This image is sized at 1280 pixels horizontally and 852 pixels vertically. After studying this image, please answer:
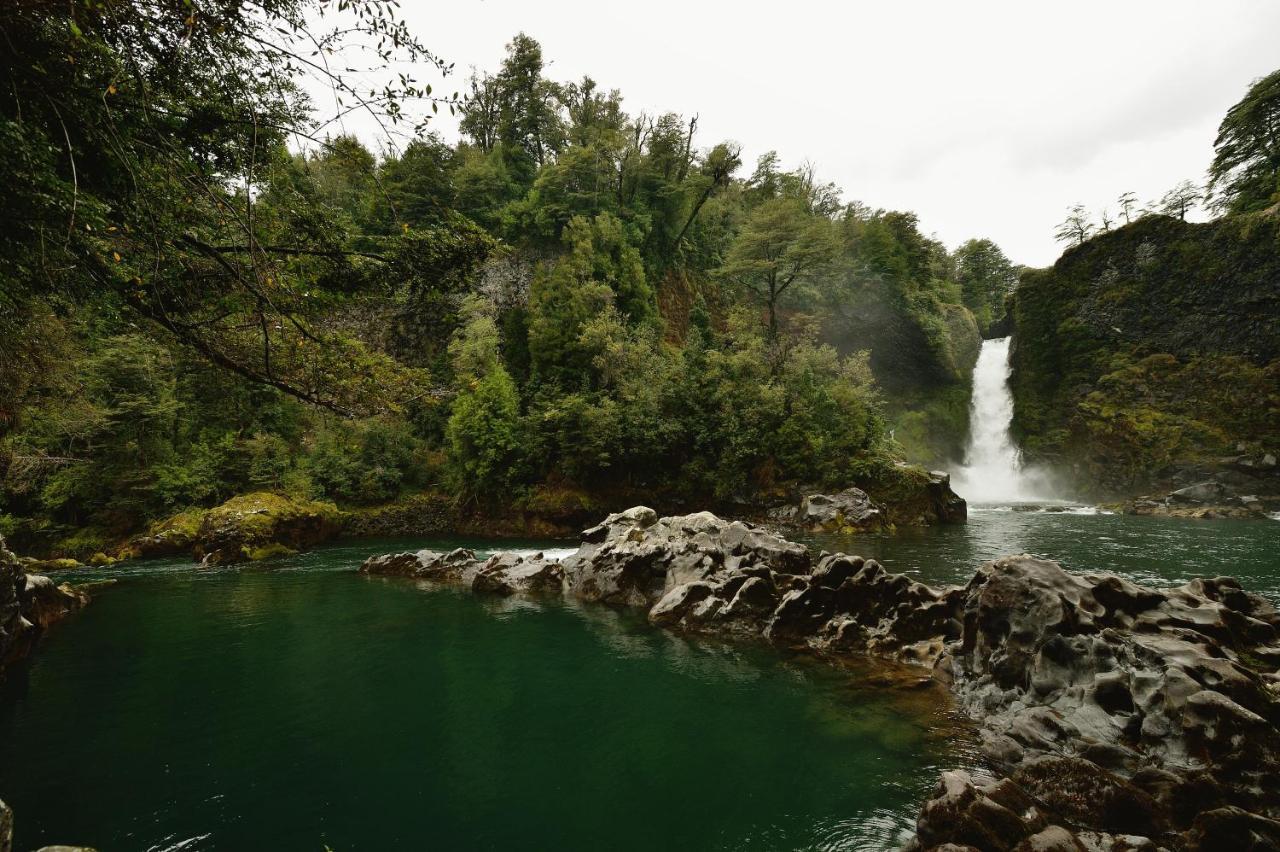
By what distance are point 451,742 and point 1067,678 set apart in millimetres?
8614

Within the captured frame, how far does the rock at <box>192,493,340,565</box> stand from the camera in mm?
21812

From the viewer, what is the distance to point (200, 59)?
5.17 meters

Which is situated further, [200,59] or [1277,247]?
[1277,247]

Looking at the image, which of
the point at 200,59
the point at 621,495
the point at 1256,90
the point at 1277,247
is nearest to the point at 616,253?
the point at 621,495

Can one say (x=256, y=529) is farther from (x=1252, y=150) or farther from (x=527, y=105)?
(x=1252, y=150)

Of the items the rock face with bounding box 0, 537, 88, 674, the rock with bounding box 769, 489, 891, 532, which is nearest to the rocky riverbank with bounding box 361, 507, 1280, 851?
the rock with bounding box 769, 489, 891, 532

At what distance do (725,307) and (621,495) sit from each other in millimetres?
25651

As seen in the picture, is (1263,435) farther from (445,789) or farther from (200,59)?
(200,59)

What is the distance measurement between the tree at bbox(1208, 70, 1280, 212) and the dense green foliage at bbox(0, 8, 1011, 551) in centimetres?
1876

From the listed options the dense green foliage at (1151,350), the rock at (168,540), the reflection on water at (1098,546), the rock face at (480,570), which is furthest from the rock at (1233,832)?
the dense green foliage at (1151,350)

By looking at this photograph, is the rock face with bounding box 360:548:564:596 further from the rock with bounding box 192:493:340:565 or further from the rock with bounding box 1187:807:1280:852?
the rock with bounding box 1187:807:1280:852

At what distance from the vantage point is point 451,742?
24.6 feet

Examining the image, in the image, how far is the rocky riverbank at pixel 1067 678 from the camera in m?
5.05

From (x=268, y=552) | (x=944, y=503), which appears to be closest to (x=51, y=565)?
(x=268, y=552)
